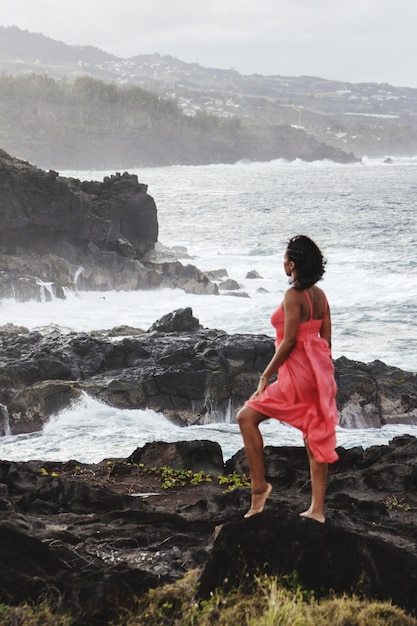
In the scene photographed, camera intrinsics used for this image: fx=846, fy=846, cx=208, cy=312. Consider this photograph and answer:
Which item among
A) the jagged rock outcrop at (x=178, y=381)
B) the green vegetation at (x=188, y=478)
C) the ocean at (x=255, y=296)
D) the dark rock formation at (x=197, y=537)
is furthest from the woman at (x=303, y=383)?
the jagged rock outcrop at (x=178, y=381)

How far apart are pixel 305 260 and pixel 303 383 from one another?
0.97m

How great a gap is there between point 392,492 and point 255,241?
55.4m

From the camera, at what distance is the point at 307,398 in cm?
672

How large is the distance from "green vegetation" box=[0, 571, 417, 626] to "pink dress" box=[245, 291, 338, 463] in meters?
1.20

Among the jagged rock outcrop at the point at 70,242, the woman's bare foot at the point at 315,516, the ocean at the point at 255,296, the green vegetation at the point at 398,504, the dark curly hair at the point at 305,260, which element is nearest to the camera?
the woman's bare foot at the point at 315,516

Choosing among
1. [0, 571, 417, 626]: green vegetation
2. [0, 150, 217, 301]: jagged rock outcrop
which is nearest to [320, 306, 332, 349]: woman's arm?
[0, 571, 417, 626]: green vegetation

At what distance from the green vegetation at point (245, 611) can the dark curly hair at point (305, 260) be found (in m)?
2.28

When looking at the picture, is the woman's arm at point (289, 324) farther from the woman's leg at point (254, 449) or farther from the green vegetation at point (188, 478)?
the green vegetation at point (188, 478)

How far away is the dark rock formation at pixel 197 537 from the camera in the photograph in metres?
6.06

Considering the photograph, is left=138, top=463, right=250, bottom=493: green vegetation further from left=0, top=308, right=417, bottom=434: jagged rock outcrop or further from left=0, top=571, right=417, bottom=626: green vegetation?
left=0, top=308, right=417, bottom=434: jagged rock outcrop

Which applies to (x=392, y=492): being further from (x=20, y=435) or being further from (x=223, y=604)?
(x=20, y=435)

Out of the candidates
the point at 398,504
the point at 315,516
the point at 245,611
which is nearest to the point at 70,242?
the point at 398,504

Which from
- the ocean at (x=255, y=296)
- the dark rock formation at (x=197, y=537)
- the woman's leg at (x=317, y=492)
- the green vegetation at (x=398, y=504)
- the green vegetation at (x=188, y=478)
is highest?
the woman's leg at (x=317, y=492)

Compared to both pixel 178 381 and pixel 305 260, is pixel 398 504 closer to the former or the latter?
pixel 305 260
